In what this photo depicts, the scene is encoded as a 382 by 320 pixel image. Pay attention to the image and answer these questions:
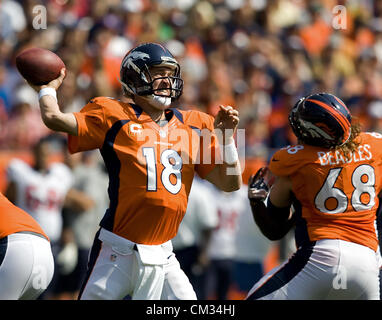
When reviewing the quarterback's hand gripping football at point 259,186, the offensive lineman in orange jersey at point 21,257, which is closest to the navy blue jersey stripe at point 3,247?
the offensive lineman in orange jersey at point 21,257

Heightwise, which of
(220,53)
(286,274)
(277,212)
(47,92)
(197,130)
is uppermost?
(220,53)

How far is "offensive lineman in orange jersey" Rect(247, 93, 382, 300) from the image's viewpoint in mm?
4641

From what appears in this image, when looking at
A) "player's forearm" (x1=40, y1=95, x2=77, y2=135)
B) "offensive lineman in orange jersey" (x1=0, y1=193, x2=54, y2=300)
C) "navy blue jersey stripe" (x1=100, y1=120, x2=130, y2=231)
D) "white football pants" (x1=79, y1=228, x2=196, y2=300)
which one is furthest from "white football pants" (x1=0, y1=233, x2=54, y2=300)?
"player's forearm" (x1=40, y1=95, x2=77, y2=135)

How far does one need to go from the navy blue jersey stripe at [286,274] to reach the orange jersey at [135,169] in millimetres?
645

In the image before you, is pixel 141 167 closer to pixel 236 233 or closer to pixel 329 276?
pixel 329 276

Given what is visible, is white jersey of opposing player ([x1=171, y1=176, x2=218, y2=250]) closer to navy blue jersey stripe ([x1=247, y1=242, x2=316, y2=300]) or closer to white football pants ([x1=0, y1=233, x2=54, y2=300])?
navy blue jersey stripe ([x1=247, y1=242, x2=316, y2=300])

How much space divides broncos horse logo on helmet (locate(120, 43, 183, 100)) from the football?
46 centimetres

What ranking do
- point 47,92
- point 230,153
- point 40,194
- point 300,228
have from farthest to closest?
point 40,194 → point 300,228 → point 230,153 → point 47,92

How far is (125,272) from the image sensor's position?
444 cm

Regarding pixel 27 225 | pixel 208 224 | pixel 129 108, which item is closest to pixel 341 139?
pixel 129 108

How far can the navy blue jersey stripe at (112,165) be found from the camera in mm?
4504

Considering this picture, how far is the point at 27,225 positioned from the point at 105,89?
15.4 ft

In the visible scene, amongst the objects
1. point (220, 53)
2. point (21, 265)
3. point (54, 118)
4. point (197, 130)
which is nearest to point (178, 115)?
point (197, 130)

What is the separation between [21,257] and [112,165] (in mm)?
721
